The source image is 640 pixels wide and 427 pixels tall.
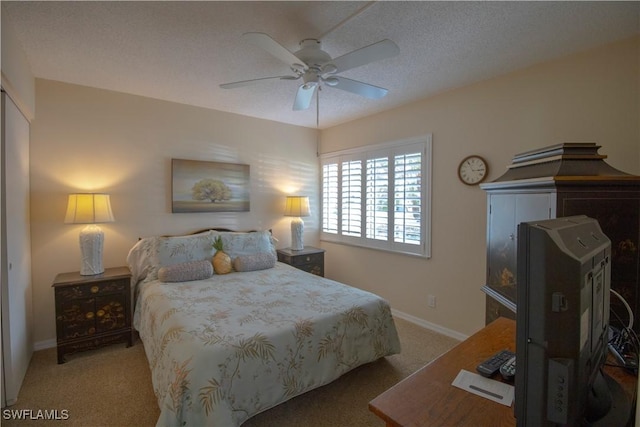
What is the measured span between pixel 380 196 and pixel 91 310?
322 cm

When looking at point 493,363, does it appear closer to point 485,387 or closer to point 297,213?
point 485,387

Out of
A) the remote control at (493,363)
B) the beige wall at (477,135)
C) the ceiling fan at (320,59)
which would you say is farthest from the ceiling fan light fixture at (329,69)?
the remote control at (493,363)

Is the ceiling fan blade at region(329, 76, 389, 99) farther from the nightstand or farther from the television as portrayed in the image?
the nightstand

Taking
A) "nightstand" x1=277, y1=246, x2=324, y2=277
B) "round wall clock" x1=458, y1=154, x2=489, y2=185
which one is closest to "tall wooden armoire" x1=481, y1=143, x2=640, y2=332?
"round wall clock" x1=458, y1=154, x2=489, y2=185

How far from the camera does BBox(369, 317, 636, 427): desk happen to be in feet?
3.00

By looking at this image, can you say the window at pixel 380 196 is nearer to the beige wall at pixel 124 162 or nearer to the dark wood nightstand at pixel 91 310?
the beige wall at pixel 124 162

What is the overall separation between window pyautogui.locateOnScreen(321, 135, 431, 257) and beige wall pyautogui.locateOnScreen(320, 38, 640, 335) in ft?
0.42

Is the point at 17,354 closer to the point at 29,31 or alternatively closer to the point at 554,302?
the point at 29,31

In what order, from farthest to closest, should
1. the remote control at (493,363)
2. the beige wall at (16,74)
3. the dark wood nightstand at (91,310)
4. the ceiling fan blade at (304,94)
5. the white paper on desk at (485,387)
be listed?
1. the dark wood nightstand at (91,310)
2. the ceiling fan blade at (304,94)
3. the beige wall at (16,74)
4. the remote control at (493,363)
5. the white paper on desk at (485,387)

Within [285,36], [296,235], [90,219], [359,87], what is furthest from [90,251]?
[359,87]

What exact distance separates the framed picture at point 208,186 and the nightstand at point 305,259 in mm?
810

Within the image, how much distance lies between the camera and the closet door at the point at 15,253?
209 cm

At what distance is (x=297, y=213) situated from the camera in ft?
13.9

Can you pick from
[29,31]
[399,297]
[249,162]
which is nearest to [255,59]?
[29,31]
